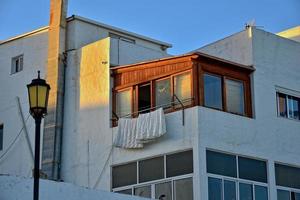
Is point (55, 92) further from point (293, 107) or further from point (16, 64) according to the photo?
point (293, 107)

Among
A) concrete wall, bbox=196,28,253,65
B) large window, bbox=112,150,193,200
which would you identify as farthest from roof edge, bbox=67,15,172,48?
large window, bbox=112,150,193,200

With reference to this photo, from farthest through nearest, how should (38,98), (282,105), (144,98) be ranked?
(282,105)
(144,98)
(38,98)

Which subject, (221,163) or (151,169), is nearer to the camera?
(221,163)

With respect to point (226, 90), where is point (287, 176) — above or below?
below

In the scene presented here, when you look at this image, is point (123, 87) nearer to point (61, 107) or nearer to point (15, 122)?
point (61, 107)

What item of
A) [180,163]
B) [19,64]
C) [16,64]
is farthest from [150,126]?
[16,64]

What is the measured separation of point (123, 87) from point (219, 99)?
3.76 meters

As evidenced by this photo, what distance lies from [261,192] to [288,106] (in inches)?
152

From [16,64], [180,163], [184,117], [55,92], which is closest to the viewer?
[180,163]

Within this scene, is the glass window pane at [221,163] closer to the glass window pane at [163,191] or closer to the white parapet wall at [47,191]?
the glass window pane at [163,191]

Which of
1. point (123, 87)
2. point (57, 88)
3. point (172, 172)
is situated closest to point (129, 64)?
point (123, 87)

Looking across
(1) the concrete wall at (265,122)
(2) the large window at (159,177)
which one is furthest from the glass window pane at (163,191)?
(1) the concrete wall at (265,122)

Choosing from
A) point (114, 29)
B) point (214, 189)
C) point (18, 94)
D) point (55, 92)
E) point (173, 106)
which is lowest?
point (214, 189)

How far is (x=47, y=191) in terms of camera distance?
1777 cm
